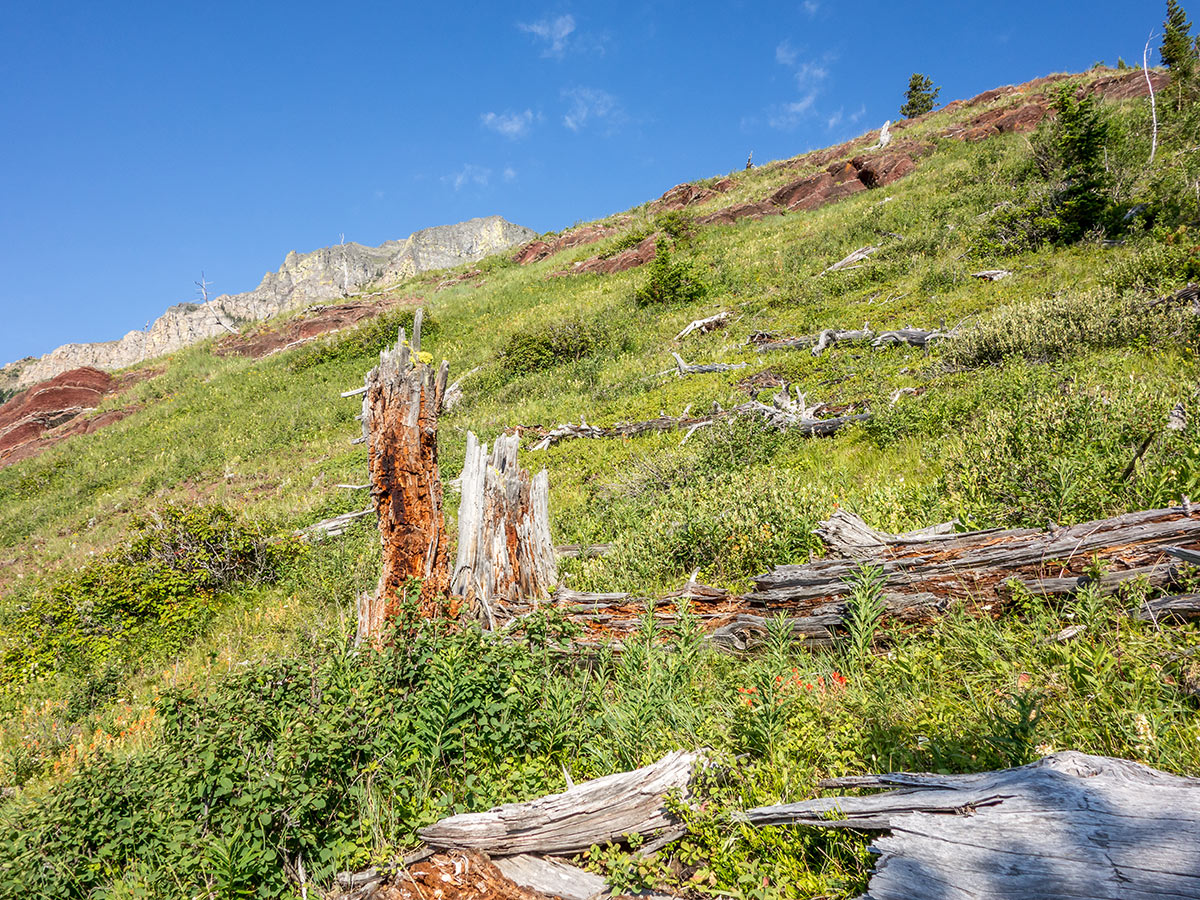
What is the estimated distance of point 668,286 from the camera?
24.2 m

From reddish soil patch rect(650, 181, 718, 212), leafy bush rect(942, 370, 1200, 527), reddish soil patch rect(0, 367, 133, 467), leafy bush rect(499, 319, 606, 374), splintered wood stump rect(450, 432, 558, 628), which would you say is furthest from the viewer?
reddish soil patch rect(650, 181, 718, 212)

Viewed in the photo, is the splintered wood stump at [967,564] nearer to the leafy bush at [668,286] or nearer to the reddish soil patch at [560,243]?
the leafy bush at [668,286]

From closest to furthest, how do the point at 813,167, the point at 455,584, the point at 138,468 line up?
the point at 455,584
the point at 138,468
the point at 813,167

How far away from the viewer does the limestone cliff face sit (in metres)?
102

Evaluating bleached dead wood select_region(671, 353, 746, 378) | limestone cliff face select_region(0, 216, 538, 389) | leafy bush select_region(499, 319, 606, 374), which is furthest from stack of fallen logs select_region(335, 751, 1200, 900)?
limestone cliff face select_region(0, 216, 538, 389)

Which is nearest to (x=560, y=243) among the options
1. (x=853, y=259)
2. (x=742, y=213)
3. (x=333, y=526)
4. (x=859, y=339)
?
(x=742, y=213)

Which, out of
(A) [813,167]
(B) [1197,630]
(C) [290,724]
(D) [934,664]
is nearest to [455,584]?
(C) [290,724]

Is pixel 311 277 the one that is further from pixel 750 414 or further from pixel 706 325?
pixel 750 414

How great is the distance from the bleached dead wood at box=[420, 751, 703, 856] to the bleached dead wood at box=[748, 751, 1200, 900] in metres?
0.91

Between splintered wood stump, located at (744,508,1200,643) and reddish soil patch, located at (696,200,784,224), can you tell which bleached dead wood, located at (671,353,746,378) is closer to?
splintered wood stump, located at (744,508,1200,643)

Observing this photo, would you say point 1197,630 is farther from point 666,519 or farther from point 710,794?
point 666,519

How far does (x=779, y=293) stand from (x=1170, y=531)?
62.2 ft

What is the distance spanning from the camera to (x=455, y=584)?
5.84 meters

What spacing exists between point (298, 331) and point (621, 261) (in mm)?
20591
